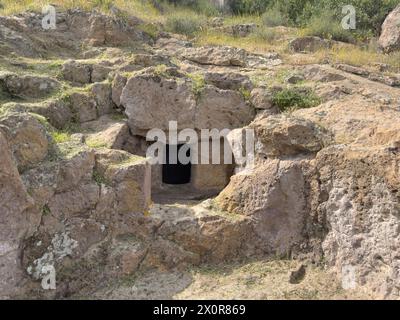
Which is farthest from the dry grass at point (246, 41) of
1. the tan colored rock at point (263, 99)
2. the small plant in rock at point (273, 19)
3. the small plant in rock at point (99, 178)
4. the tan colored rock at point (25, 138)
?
the tan colored rock at point (25, 138)

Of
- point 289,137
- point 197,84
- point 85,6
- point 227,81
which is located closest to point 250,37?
point 227,81

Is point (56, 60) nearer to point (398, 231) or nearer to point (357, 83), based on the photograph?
point (357, 83)

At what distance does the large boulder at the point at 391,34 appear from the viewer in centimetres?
1225

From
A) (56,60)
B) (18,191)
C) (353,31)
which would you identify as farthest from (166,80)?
(353,31)

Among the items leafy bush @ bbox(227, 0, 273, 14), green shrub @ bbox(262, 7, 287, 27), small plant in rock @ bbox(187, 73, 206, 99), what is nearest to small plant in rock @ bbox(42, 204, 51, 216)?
small plant in rock @ bbox(187, 73, 206, 99)

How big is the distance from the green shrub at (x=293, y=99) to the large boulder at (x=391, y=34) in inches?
226

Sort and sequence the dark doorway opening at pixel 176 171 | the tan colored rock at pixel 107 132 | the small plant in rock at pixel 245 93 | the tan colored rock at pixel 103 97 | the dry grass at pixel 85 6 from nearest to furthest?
the tan colored rock at pixel 107 132 < the tan colored rock at pixel 103 97 < the small plant in rock at pixel 245 93 < the dark doorway opening at pixel 176 171 < the dry grass at pixel 85 6

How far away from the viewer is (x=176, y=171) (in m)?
9.57

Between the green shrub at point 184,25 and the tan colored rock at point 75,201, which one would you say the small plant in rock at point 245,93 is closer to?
the tan colored rock at point 75,201

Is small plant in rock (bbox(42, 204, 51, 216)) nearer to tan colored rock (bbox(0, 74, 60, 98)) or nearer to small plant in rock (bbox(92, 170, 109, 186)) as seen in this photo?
small plant in rock (bbox(92, 170, 109, 186))

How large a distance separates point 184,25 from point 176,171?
471 centimetres

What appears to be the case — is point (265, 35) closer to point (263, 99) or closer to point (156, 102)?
point (263, 99)

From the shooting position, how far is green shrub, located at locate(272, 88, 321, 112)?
7.59 m

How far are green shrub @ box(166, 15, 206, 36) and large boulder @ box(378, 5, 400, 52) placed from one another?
4.96 m
